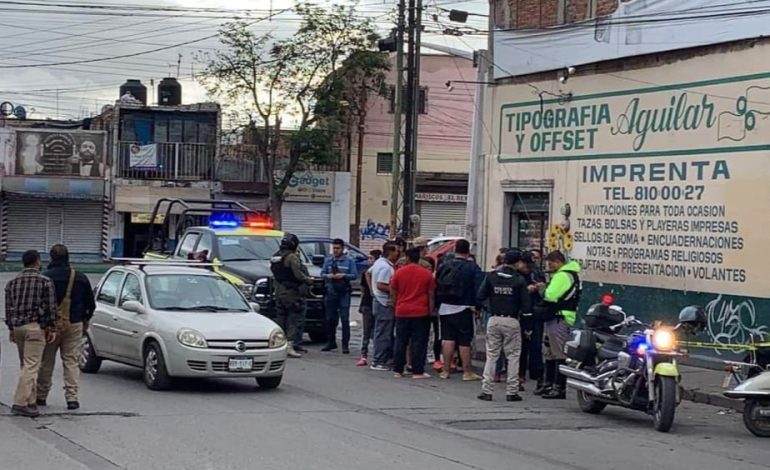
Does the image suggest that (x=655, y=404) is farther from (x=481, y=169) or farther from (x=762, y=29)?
(x=481, y=169)

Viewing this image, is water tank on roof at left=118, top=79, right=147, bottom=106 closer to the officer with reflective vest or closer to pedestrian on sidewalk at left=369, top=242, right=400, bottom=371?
pedestrian on sidewalk at left=369, top=242, right=400, bottom=371

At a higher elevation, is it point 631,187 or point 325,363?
point 631,187

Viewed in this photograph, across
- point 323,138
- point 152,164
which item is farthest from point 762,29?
point 152,164

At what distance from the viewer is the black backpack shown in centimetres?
1652

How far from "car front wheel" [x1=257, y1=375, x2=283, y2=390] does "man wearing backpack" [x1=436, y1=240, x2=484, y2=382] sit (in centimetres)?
275

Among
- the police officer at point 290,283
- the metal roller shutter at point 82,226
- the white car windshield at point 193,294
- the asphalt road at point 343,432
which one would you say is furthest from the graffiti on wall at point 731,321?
the metal roller shutter at point 82,226

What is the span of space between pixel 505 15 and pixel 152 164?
27655mm

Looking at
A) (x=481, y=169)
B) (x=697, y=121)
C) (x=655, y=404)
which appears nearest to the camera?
(x=655, y=404)

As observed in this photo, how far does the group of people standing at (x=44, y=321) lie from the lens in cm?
1232

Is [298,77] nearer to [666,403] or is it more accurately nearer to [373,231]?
[373,231]

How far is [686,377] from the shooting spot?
17672mm

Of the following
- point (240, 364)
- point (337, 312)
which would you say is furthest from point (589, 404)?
point (337, 312)

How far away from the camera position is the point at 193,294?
15.8m

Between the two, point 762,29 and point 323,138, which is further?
point 323,138
